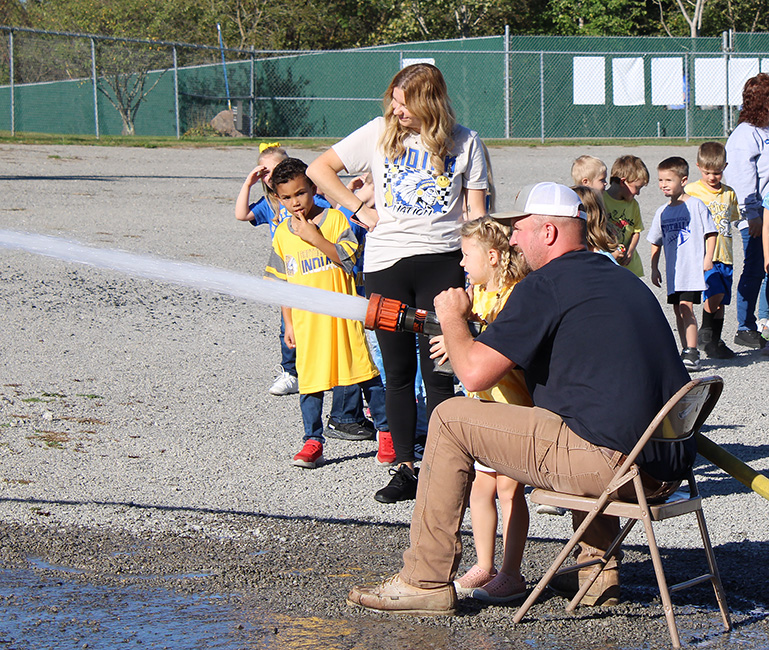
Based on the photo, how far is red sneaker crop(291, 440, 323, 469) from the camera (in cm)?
590

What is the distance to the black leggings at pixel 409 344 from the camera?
5.17 meters

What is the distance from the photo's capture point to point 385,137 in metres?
5.22

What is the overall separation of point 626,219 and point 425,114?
2856 millimetres

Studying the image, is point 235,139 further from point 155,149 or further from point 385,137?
point 385,137

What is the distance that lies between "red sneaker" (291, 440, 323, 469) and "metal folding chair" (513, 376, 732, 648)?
233 centimetres

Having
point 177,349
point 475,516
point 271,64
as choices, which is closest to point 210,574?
point 475,516

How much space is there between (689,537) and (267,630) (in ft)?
7.22

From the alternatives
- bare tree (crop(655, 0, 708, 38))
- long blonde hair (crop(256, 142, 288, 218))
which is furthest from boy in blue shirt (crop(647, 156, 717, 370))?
bare tree (crop(655, 0, 708, 38))

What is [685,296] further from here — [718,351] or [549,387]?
[549,387]

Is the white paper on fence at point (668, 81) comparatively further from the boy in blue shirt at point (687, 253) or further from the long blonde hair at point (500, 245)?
the long blonde hair at point (500, 245)

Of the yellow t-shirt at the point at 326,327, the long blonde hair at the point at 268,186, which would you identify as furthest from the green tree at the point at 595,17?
the yellow t-shirt at the point at 326,327

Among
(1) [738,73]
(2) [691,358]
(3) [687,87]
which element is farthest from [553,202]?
(1) [738,73]

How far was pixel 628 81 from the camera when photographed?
28.8 metres

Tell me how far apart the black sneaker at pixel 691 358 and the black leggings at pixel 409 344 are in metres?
3.77
